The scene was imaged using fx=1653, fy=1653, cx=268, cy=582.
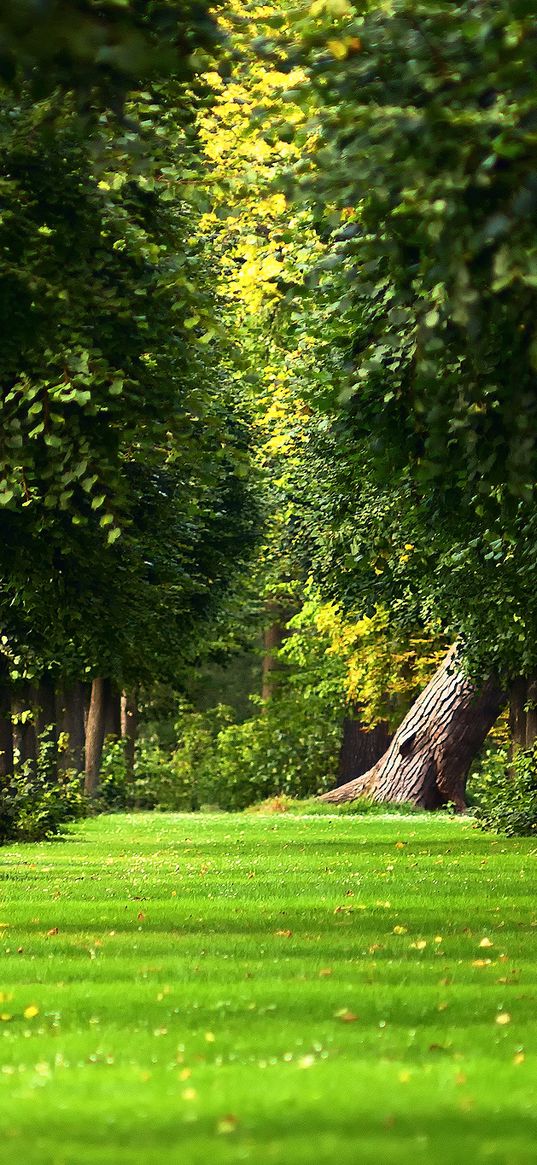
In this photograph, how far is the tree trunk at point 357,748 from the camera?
156ft

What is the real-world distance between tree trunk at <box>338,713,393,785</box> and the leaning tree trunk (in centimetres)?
832

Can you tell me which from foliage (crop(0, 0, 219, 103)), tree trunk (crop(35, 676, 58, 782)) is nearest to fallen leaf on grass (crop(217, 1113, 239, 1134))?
foliage (crop(0, 0, 219, 103))

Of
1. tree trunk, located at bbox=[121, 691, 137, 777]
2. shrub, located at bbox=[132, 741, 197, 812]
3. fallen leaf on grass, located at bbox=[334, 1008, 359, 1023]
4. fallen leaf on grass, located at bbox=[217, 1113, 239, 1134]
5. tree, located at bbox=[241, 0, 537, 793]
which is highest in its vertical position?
tree, located at bbox=[241, 0, 537, 793]

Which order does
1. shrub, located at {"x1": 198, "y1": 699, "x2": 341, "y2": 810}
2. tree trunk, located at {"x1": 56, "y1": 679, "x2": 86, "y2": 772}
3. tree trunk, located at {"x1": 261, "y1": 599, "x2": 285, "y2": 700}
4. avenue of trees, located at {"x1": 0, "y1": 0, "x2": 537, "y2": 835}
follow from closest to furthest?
avenue of trees, located at {"x1": 0, "y1": 0, "x2": 537, "y2": 835} → tree trunk, located at {"x1": 56, "y1": 679, "x2": 86, "y2": 772} → shrub, located at {"x1": 198, "y1": 699, "x2": 341, "y2": 810} → tree trunk, located at {"x1": 261, "y1": 599, "x2": 285, "y2": 700}

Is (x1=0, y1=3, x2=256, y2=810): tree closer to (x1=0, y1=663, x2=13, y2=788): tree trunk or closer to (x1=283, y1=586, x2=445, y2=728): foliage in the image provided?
(x1=0, y1=663, x2=13, y2=788): tree trunk

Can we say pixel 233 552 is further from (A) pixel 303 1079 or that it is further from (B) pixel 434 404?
(A) pixel 303 1079

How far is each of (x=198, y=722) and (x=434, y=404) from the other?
53716mm

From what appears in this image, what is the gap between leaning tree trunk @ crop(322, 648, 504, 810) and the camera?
3684 cm

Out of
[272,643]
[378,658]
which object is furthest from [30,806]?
[272,643]

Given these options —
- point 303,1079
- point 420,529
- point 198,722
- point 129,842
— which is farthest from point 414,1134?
point 198,722

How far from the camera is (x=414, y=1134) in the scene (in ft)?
20.7

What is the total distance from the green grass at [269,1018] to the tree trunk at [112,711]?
2627cm

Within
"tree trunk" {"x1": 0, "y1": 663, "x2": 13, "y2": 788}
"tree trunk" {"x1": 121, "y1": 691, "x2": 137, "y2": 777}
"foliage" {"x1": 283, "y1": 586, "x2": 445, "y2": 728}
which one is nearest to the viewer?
"tree trunk" {"x1": 0, "y1": 663, "x2": 13, "y2": 788}

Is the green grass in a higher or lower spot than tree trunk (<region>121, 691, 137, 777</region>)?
lower
